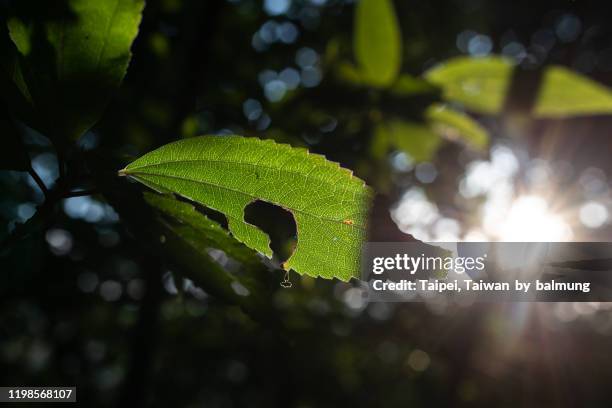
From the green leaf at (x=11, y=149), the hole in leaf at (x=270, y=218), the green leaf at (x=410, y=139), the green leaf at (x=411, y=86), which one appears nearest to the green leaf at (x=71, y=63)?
the green leaf at (x=11, y=149)

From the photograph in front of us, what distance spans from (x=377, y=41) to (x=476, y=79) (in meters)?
0.29

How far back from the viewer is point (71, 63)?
1.90 ft

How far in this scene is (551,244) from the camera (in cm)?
93

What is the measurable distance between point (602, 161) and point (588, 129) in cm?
61

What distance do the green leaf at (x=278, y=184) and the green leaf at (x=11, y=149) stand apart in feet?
0.44

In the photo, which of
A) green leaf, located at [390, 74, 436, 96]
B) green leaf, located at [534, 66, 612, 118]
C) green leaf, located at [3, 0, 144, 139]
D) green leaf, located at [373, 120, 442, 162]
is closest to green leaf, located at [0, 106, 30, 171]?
green leaf, located at [3, 0, 144, 139]

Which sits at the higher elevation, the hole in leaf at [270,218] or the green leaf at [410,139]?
the green leaf at [410,139]

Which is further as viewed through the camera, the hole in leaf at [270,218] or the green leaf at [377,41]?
the green leaf at [377,41]

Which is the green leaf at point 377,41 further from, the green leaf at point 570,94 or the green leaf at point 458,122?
the green leaf at point 570,94

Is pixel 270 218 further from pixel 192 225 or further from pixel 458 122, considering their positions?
pixel 458 122

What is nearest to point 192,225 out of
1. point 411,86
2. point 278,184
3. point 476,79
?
point 278,184

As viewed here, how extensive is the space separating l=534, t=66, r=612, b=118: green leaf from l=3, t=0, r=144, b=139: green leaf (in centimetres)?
108

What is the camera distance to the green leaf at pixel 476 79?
4.36 feet

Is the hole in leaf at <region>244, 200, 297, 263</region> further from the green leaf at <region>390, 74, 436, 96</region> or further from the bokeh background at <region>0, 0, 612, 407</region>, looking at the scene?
the green leaf at <region>390, 74, 436, 96</region>
